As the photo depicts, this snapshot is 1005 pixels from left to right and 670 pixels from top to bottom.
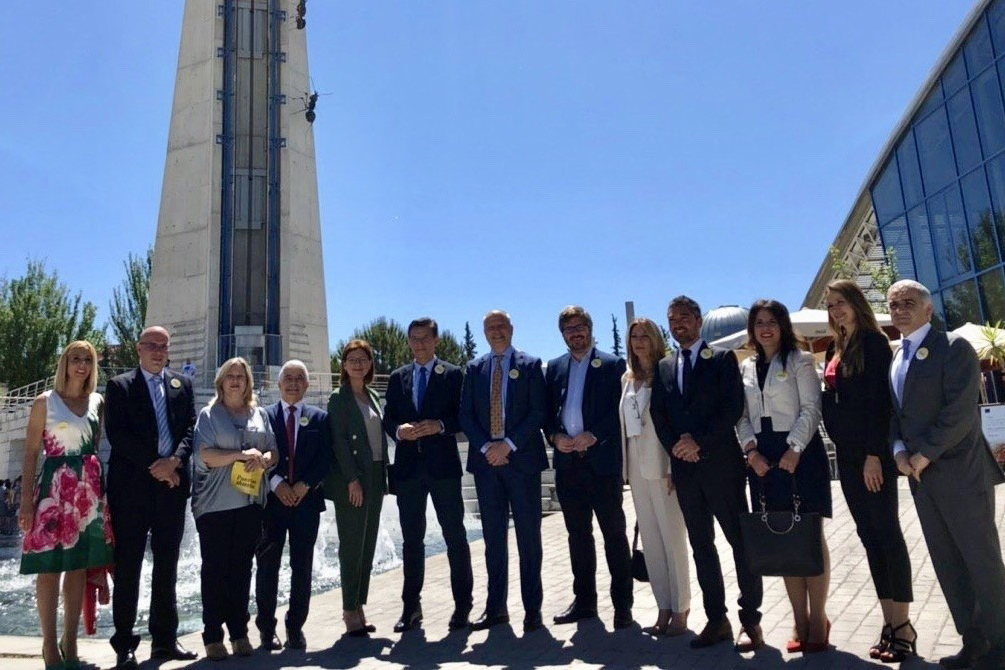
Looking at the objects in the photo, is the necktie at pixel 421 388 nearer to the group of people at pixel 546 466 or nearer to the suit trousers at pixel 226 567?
the group of people at pixel 546 466

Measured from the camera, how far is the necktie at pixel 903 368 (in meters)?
4.19

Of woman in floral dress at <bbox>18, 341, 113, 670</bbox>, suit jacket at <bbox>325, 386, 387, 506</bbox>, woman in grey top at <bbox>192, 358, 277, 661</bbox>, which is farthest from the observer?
suit jacket at <bbox>325, 386, 387, 506</bbox>

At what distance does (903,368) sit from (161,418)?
4382 millimetres

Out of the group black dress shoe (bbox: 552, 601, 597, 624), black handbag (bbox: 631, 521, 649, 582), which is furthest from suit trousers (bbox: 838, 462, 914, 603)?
black dress shoe (bbox: 552, 601, 597, 624)

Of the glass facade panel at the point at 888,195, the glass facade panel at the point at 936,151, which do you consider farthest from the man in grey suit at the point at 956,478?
the glass facade panel at the point at 888,195

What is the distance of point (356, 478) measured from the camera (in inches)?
217

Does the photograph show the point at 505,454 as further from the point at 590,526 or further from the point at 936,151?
the point at 936,151

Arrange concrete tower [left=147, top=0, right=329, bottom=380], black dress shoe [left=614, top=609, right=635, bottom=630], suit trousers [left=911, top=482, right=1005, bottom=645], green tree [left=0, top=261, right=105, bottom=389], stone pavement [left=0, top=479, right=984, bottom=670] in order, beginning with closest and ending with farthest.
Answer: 1. suit trousers [left=911, top=482, right=1005, bottom=645]
2. stone pavement [left=0, top=479, right=984, bottom=670]
3. black dress shoe [left=614, top=609, right=635, bottom=630]
4. concrete tower [left=147, top=0, right=329, bottom=380]
5. green tree [left=0, top=261, right=105, bottom=389]

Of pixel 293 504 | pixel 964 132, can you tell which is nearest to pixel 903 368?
Answer: pixel 293 504

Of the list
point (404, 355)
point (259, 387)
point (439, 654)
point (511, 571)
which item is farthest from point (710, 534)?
point (404, 355)

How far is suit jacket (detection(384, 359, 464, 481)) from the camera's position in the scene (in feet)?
18.4

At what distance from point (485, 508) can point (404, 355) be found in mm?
47913

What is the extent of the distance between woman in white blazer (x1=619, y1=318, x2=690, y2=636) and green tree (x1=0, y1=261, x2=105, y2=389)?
38461 millimetres

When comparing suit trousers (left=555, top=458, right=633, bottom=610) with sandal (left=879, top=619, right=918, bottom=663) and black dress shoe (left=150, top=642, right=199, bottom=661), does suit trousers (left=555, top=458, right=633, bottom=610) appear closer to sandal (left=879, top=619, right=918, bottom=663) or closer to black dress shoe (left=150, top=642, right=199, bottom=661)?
sandal (left=879, top=619, right=918, bottom=663)
